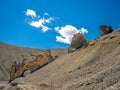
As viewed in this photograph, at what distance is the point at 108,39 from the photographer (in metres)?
42.8

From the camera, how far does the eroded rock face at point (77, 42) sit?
5809 cm

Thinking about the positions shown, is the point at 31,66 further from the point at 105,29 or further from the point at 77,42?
the point at 105,29

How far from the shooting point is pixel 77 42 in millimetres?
58875

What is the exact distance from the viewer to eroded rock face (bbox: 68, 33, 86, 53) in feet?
191

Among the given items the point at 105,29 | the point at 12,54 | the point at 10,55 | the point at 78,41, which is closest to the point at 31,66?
the point at 78,41

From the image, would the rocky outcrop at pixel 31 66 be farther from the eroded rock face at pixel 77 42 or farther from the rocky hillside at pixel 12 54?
the rocky hillside at pixel 12 54

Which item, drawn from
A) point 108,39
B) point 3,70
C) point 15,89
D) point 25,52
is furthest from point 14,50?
point 15,89

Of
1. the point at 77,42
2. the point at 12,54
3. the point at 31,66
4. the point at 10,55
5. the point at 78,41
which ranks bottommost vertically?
the point at 31,66

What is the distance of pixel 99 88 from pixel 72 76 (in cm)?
1103

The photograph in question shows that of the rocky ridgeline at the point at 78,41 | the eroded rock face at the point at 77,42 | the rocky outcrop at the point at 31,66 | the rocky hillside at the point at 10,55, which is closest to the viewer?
the rocky ridgeline at the point at 78,41

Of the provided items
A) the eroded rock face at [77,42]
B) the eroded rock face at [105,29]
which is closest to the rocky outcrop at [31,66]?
the eroded rock face at [77,42]

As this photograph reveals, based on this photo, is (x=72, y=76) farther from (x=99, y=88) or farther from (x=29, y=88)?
(x=99, y=88)

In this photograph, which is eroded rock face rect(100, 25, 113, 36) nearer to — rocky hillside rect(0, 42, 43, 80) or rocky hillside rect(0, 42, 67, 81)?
rocky hillside rect(0, 42, 67, 81)

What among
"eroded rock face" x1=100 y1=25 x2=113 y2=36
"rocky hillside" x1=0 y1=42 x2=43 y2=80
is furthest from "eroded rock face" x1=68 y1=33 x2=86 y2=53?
"rocky hillside" x1=0 y1=42 x2=43 y2=80
